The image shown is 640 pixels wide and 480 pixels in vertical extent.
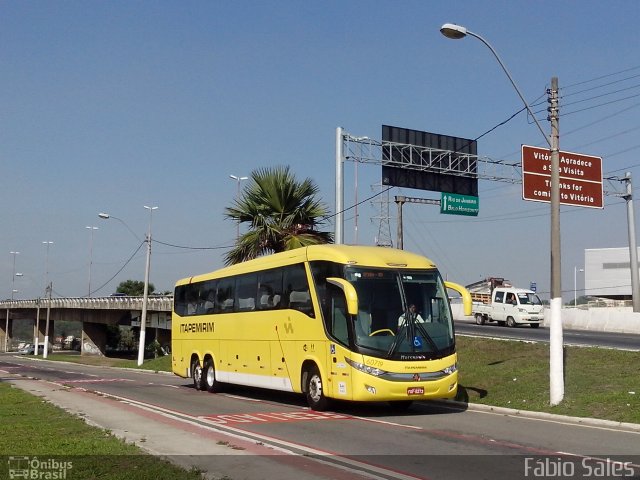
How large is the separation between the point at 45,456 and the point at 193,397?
1182cm

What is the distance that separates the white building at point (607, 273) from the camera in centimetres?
9988

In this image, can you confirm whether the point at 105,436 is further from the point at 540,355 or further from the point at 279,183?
the point at 279,183

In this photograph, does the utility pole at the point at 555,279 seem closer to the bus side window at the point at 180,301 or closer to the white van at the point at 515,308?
the bus side window at the point at 180,301

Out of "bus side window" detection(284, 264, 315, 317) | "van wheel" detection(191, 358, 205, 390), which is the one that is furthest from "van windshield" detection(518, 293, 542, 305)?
"bus side window" detection(284, 264, 315, 317)

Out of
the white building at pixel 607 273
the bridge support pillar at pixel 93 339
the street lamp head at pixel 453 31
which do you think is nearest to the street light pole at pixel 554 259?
the street lamp head at pixel 453 31

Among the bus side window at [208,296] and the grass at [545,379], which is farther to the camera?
the bus side window at [208,296]

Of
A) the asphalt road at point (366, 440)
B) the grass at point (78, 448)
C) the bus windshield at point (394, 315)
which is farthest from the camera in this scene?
the bus windshield at point (394, 315)

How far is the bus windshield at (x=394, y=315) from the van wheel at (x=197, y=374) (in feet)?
29.4

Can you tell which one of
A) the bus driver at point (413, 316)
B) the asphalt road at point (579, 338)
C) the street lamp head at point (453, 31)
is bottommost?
the asphalt road at point (579, 338)

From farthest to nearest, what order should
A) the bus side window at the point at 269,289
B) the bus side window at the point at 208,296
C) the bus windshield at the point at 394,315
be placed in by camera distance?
the bus side window at the point at 208,296
the bus side window at the point at 269,289
the bus windshield at the point at 394,315

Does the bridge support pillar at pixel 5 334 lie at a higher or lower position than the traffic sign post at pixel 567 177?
lower

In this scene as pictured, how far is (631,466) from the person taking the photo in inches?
370

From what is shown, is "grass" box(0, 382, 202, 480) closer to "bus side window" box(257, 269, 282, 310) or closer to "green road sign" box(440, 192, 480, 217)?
"bus side window" box(257, 269, 282, 310)

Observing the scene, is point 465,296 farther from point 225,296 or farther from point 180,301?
point 180,301
